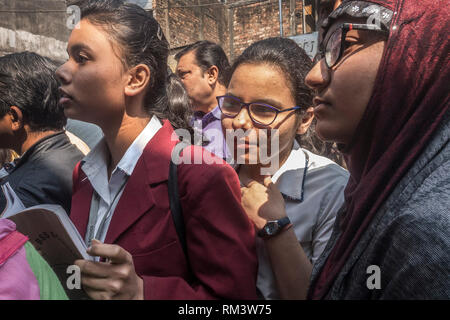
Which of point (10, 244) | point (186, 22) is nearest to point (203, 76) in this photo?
point (10, 244)

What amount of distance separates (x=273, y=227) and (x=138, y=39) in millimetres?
970

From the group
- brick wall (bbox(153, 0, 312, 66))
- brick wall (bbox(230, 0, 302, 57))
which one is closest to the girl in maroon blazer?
brick wall (bbox(153, 0, 312, 66))

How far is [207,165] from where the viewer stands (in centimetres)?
136

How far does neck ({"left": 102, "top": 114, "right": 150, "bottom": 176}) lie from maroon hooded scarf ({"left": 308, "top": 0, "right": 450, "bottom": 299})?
0.95 meters

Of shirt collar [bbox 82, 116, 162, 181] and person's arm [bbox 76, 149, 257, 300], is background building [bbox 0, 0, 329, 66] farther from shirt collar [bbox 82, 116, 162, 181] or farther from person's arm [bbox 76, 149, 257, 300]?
person's arm [bbox 76, 149, 257, 300]

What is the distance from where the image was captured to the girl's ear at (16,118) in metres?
2.23

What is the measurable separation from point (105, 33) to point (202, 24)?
496 inches

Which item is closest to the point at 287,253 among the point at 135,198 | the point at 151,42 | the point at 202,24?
the point at 135,198

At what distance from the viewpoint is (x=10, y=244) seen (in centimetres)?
99

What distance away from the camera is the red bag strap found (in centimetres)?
96


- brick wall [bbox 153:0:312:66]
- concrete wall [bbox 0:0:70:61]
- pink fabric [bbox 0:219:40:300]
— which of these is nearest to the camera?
pink fabric [bbox 0:219:40:300]

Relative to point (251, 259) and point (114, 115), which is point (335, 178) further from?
point (114, 115)

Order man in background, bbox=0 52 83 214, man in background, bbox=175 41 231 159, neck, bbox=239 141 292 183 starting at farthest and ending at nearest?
man in background, bbox=175 41 231 159
man in background, bbox=0 52 83 214
neck, bbox=239 141 292 183

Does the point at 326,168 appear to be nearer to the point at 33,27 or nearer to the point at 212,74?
the point at 212,74
